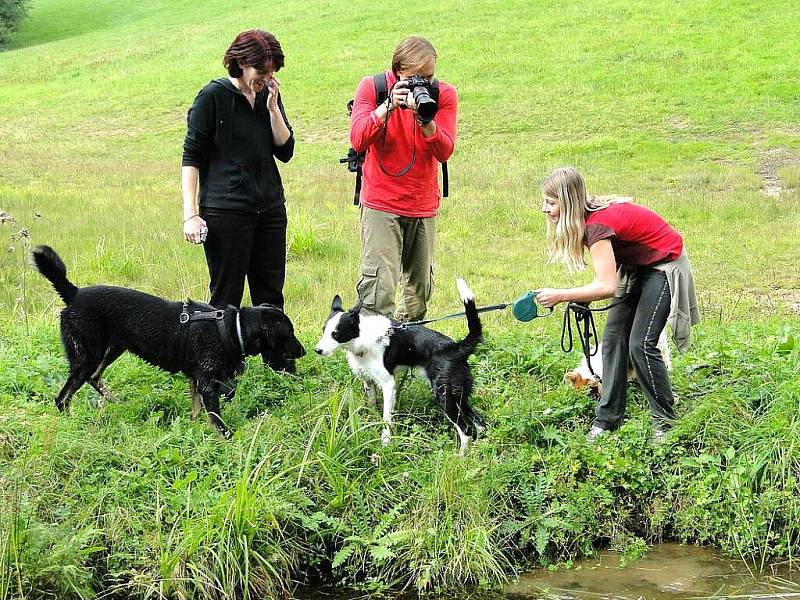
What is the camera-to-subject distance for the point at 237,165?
609cm

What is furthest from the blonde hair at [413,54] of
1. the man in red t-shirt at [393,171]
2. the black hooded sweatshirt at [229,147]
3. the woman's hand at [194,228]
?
the woman's hand at [194,228]

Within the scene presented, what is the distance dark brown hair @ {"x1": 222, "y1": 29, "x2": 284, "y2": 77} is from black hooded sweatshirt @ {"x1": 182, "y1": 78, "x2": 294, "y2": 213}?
223 mm

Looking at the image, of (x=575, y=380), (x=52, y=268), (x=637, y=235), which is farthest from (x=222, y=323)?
(x=637, y=235)

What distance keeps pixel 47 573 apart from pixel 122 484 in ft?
2.36

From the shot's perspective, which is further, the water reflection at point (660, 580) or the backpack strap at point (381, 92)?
the backpack strap at point (381, 92)

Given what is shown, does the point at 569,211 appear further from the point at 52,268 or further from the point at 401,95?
the point at 52,268

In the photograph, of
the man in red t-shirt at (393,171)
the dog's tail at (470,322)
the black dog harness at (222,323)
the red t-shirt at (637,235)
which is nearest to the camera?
the red t-shirt at (637,235)

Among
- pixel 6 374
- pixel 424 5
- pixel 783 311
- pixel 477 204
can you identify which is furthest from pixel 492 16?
pixel 6 374

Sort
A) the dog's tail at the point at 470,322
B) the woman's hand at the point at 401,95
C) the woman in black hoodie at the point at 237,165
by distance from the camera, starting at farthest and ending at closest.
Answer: the woman's hand at the point at 401,95 → the woman in black hoodie at the point at 237,165 → the dog's tail at the point at 470,322

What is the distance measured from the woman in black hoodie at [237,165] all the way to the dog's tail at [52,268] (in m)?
0.79

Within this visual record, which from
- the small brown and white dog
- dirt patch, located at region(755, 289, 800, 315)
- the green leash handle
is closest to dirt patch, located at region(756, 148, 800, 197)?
dirt patch, located at region(755, 289, 800, 315)

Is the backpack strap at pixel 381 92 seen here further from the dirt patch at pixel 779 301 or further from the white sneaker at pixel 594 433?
the dirt patch at pixel 779 301

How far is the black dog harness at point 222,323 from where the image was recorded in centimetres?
574

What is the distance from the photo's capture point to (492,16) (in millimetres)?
34312
